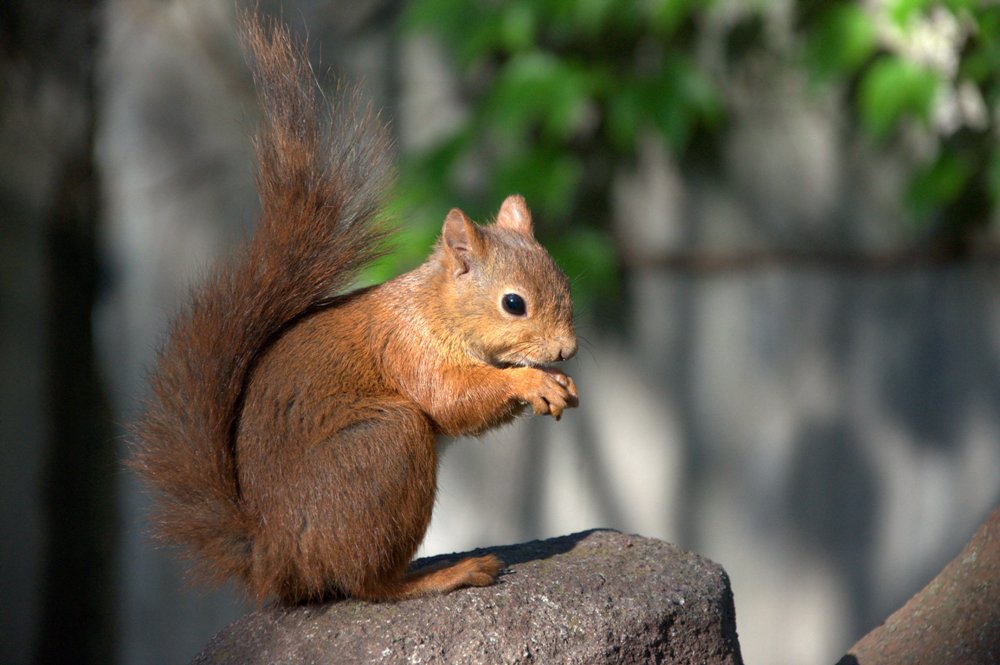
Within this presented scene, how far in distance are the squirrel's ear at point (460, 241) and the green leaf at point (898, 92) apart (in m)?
1.46

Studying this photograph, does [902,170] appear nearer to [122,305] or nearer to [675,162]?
[675,162]

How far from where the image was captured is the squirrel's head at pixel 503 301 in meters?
1.50

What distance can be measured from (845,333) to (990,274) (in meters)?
0.39

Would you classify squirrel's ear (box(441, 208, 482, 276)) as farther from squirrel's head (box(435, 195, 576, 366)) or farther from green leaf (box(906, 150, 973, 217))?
green leaf (box(906, 150, 973, 217))

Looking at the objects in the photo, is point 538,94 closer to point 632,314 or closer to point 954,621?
point 632,314

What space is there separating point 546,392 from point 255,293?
1.30ft

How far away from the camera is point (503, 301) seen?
1503 mm

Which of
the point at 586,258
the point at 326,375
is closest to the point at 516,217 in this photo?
the point at 326,375

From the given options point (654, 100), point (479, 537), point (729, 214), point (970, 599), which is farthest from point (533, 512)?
point (970, 599)

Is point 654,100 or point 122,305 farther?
point 122,305

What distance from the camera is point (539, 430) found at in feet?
9.86

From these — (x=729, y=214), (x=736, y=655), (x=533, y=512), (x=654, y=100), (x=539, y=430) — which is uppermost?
(x=654, y=100)

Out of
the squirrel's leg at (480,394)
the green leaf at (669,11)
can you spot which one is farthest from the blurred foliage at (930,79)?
the squirrel's leg at (480,394)

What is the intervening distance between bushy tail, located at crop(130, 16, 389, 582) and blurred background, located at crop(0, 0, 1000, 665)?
1292 mm
